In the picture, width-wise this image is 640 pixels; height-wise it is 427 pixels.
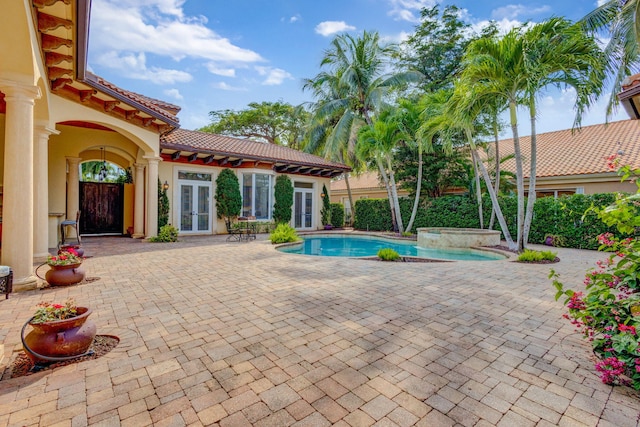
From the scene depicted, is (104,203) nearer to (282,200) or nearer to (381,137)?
(282,200)

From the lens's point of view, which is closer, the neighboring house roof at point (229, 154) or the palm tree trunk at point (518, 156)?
the palm tree trunk at point (518, 156)

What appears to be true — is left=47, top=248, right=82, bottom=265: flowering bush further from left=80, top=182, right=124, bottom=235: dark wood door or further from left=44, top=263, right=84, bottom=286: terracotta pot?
left=80, top=182, right=124, bottom=235: dark wood door

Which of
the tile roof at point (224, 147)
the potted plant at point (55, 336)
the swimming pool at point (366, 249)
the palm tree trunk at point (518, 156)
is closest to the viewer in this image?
the potted plant at point (55, 336)

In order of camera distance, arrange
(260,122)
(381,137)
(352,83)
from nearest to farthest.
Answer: (381,137), (352,83), (260,122)

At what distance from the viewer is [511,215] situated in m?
13.3

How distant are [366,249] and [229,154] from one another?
24.6ft

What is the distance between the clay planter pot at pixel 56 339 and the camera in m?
2.81

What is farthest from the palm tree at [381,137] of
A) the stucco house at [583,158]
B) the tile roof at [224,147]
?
the stucco house at [583,158]

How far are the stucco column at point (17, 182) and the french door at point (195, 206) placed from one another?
895cm

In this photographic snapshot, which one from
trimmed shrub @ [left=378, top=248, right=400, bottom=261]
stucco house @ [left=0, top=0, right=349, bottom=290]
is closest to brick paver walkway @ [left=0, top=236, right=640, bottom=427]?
stucco house @ [left=0, top=0, right=349, bottom=290]

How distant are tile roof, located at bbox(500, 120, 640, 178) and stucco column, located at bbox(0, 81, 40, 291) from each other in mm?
18382

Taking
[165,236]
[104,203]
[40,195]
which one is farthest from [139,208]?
[40,195]

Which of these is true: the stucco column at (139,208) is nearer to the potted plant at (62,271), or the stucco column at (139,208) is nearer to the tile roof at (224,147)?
the tile roof at (224,147)

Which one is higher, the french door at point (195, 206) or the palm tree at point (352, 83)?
the palm tree at point (352, 83)
